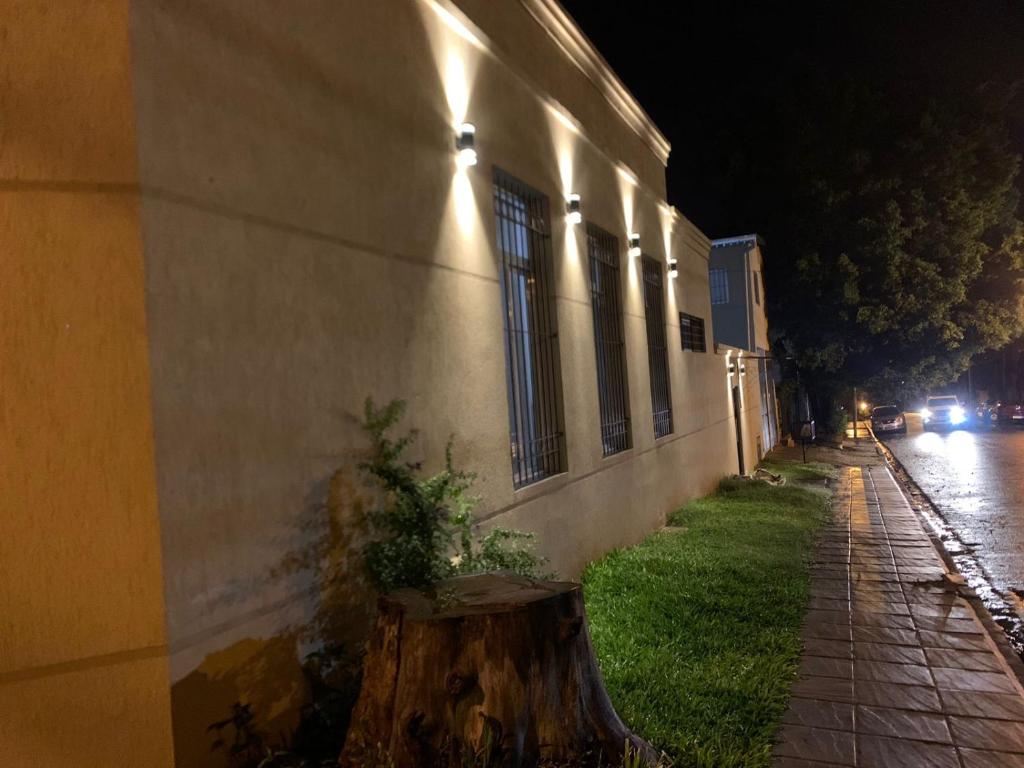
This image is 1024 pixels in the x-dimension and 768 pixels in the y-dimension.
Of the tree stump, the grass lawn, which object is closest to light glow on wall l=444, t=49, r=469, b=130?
the tree stump

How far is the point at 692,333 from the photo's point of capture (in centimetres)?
1366

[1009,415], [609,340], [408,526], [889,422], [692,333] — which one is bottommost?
[1009,415]

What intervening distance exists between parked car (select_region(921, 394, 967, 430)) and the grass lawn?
30895mm

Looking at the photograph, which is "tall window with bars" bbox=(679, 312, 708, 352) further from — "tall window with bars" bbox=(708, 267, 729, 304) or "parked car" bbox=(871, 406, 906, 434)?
"parked car" bbox=(871, 406, 906, 434)

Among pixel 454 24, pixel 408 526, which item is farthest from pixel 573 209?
pixel 408 526

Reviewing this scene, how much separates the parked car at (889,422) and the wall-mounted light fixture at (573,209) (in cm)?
3070

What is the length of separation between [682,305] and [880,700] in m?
8.67

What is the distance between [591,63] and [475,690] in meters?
7.48

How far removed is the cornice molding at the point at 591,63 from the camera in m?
7.45

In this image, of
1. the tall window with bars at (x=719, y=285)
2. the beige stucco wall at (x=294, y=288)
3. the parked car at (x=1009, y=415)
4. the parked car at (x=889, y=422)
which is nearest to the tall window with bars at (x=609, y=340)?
the beige stucco wall at (x=294, y=288)

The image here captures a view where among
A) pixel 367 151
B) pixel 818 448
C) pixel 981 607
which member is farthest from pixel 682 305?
pixel 818 448

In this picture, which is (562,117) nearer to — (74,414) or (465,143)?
(465,143)

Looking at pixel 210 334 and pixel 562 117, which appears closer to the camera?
pixel 210 334

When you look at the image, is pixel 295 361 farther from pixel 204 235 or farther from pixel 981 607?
pixel 981 607
